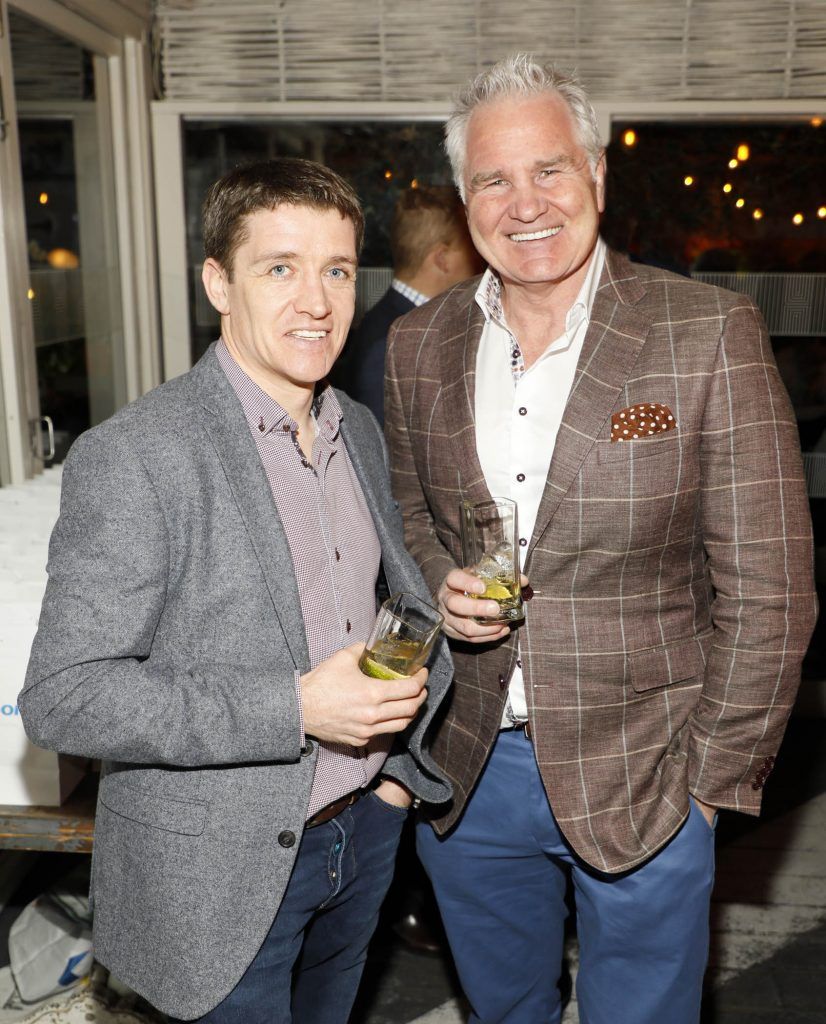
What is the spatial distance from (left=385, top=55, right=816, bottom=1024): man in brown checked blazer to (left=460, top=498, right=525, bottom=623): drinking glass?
36 mm

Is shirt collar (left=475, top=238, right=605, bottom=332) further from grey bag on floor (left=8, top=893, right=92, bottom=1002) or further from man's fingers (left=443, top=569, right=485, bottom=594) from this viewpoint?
grey bag on floor (left=8, top=893, right=92, bottom=1002)

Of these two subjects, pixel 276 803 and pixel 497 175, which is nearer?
pixel 276 803

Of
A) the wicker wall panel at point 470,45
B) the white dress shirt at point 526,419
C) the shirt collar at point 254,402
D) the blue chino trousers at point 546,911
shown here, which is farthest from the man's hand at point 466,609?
the wicker wall panel at point 470,45

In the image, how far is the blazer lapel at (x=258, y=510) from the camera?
1362mm

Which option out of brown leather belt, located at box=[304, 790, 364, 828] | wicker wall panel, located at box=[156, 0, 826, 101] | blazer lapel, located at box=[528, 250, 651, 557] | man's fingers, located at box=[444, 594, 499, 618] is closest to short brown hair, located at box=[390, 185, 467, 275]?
wicker wall panel, located at box=[156, 0, 826, 101]

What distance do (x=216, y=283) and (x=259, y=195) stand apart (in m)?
0.16

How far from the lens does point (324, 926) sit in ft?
5.34

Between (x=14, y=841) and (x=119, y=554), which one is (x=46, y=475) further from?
(x=119, y=554)

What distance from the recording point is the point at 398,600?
1.39 m

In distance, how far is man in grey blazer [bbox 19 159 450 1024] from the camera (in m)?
1.25

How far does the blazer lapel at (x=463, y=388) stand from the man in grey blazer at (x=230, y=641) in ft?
0.81

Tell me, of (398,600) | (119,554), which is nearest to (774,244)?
(398,600)

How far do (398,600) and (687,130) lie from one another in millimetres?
3214

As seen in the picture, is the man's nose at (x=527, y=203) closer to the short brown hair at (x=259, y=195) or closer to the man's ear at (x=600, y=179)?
the man's ear at (x=600, y=179)
